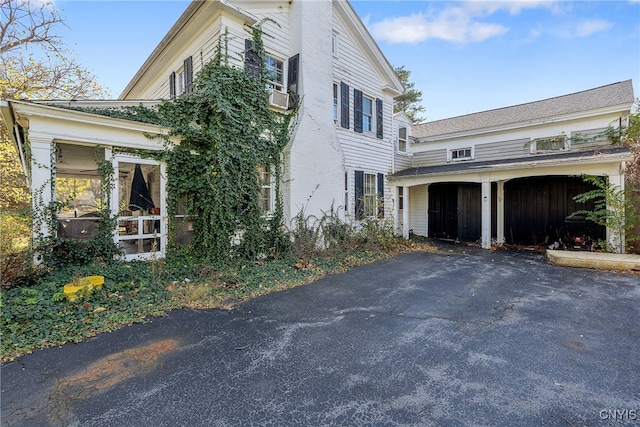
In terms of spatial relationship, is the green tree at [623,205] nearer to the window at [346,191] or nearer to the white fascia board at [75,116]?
the window at [346,191]

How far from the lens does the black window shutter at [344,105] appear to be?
34.0 ft

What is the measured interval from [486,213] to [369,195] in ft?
14.2

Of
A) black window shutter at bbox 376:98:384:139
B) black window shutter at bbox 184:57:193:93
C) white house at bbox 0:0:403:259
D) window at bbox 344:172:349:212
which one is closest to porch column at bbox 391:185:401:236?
white house at bbox 0:0:403:259

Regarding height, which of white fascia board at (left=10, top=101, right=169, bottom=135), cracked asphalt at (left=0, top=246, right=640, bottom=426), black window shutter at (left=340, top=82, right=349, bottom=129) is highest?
black window shutter at (left=340, top=82, right=349, bottom=129)

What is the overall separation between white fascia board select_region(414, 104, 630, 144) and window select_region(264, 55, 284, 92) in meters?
8.13

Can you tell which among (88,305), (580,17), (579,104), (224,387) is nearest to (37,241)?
(88,305)

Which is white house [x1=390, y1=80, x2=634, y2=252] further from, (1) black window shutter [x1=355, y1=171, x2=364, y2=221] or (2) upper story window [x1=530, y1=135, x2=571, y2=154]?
(1) black window shutter [x1=355, y1=171, x2=364, y2=221]

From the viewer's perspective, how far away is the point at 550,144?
1080 cm

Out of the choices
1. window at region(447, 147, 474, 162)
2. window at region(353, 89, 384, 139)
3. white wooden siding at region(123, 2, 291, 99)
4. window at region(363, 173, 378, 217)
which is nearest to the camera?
white wooden siding at region(123, 2, 291, 99)

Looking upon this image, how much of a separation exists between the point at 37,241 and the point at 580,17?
47.8 feet

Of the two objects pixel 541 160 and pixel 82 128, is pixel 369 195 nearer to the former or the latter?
pixel 541 160

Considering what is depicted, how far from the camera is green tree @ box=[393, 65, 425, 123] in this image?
80.7 feet

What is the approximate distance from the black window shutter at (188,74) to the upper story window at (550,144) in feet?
41.5

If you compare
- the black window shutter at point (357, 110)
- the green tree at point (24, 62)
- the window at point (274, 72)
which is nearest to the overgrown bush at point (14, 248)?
the window at point (274, 72)
